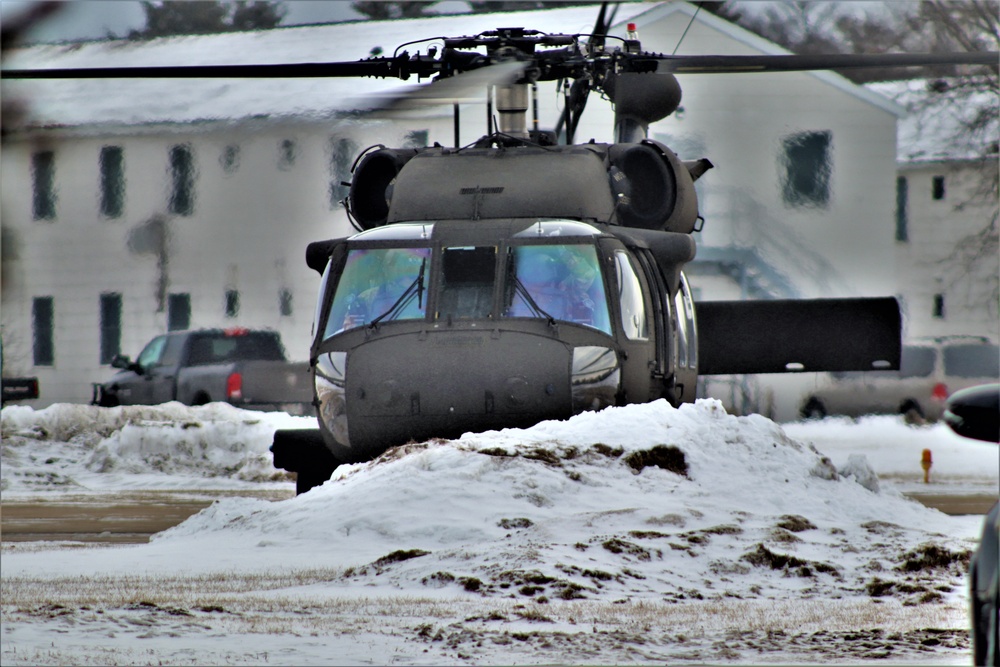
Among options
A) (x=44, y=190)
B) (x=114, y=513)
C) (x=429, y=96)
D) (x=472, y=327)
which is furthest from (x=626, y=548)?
(x=44, y=190)

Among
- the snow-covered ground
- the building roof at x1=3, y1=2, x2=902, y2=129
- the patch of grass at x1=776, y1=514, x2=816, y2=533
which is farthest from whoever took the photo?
the building roof at x1=3, y1=2, x2=902, y2=129

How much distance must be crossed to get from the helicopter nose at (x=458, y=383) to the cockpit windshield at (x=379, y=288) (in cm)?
33

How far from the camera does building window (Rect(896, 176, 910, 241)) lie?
30016 millimetres

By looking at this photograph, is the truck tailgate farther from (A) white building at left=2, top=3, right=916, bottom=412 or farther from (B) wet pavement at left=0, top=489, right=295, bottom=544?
(B) wet pavement at left=0, top=489, right=295, bottom=544

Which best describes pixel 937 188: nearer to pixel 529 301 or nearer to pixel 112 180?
pixel 112 180

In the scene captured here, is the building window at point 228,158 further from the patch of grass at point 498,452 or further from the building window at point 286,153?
the patch of grass at point 498,452

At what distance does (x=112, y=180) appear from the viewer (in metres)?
16.4

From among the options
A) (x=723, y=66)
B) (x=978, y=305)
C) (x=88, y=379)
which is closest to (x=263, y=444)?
(x=88, y=379)

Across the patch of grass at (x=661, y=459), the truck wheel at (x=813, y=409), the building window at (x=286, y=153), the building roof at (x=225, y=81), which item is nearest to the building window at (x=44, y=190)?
the building roof at (x=225, y=81)

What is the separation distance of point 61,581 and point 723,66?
21.8ft

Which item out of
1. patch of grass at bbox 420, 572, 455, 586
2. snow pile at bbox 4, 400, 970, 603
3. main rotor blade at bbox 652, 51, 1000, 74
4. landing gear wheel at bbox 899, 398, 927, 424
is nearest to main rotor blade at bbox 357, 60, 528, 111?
main rotor blade at bbox 652, 51, 1000, 74

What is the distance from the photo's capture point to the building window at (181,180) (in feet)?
57.2

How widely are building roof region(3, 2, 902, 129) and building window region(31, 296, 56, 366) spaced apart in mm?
3010

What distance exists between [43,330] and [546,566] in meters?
12.2
